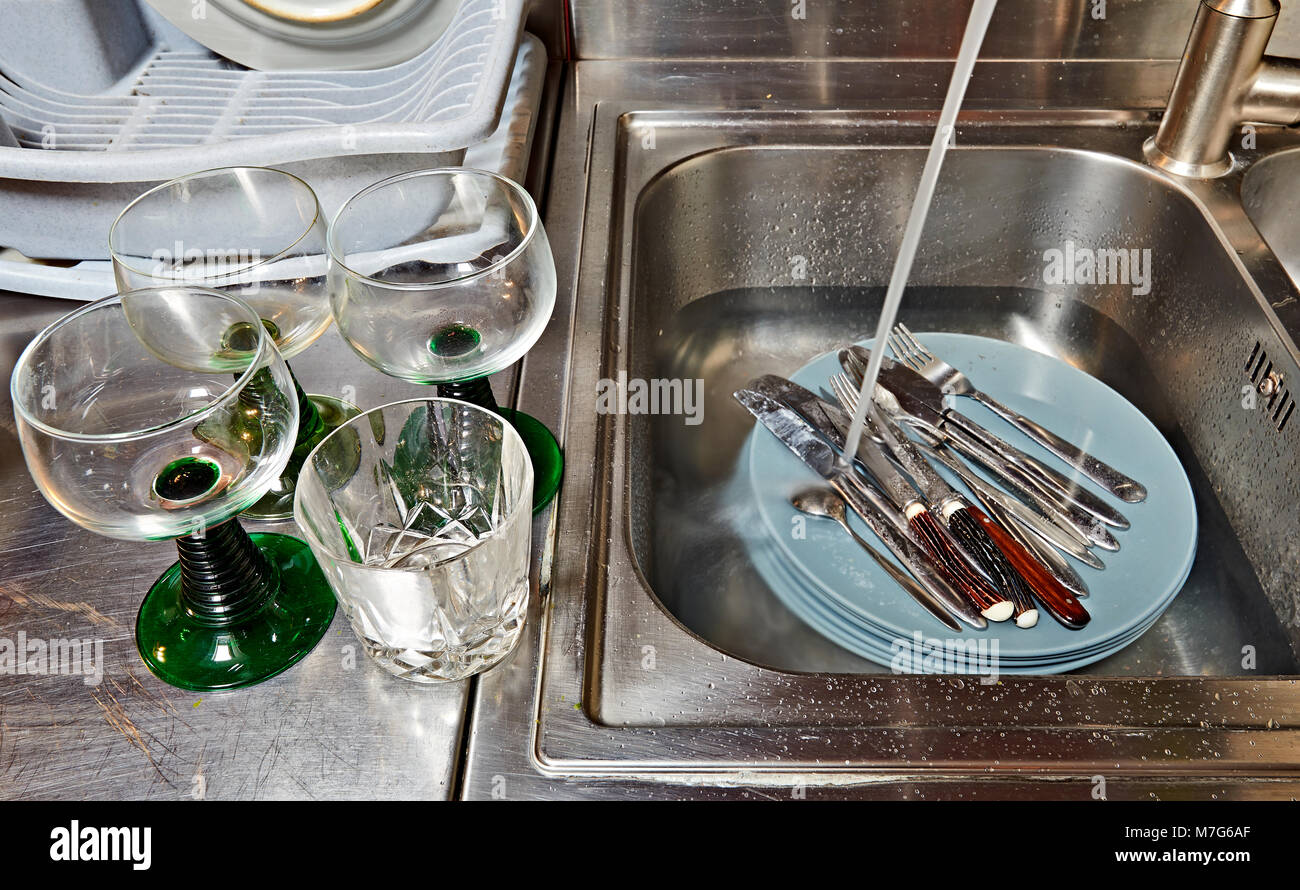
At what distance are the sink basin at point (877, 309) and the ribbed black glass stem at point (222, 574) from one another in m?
0.25

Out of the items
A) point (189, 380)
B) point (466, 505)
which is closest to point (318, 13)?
point (189, 380)

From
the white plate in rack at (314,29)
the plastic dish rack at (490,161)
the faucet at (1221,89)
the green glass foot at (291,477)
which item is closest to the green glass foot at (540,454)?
the green glass foot at (291,477)

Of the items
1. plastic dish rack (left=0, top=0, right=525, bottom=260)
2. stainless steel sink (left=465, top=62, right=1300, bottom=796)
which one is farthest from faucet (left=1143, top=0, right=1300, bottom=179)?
plastic dish rack (left=0, top=0, right=525, bottom=260)

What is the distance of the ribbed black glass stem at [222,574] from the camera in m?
0.52

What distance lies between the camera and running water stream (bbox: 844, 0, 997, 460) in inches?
24.7

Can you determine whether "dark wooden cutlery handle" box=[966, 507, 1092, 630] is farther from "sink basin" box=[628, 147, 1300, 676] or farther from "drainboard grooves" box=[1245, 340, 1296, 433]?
"drainboard grooves" box=[1245, 340, 1296, 433]

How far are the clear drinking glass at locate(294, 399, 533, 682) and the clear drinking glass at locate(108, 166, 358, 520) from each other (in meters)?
0.09

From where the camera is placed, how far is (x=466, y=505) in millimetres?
579

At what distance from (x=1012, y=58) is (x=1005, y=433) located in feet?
1.45

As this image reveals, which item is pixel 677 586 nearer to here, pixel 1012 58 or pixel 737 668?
pixel 737 668

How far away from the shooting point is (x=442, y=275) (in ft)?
Answer: 2.29
